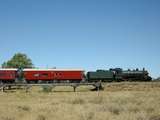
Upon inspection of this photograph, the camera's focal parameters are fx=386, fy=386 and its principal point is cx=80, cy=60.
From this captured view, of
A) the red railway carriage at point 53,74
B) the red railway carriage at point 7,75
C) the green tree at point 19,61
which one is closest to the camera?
the red railway carriage at point 7,75

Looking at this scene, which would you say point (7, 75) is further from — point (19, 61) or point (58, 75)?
point (19, 61)

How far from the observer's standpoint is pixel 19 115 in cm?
2625

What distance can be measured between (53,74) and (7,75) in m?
8.38

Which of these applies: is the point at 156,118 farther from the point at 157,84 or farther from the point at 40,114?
the point at 157,84

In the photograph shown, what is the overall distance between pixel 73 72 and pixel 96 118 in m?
46.9

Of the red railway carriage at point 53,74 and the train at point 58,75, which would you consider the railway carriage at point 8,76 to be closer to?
the train at point 58,75

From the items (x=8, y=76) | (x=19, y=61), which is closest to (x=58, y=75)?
(x=8, y=76)

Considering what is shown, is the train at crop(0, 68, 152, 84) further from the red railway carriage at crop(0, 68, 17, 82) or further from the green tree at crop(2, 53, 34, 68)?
the green tree at crop(2, 53, 34, 68)

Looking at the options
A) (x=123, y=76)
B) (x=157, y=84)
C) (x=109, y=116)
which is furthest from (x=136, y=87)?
(x=109, y=116)

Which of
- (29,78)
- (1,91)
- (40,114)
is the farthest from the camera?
(29,78)

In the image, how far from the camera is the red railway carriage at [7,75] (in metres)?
70.1

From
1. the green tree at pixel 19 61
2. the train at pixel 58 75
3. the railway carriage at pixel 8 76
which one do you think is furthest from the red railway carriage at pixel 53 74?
the green tree at pixel 19 61

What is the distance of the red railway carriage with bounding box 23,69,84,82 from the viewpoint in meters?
70.6

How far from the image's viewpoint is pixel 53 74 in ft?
233
